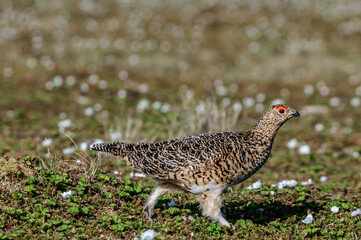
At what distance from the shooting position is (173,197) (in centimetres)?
699

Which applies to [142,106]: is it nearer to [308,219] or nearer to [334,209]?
[334,209]

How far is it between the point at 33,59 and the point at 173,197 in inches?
456

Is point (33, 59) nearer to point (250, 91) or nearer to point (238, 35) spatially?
point (250, 91)

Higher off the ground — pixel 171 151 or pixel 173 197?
pixel 171 151

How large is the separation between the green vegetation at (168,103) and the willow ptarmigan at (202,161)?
421 mm

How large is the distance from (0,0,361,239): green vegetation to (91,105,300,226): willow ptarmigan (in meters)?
0.42

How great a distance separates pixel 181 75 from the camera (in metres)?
16.6

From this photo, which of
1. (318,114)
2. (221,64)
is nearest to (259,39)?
(221,64)

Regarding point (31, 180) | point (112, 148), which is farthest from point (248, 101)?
point (31, 180)

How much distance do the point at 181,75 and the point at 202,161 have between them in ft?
36.2

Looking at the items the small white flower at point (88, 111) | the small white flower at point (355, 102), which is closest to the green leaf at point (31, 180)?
the small white flower at point (88, 111)

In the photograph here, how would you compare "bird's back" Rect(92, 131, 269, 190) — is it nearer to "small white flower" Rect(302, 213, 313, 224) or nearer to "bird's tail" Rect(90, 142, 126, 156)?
"bird's tail" Rect(90, 142, 126, 156)

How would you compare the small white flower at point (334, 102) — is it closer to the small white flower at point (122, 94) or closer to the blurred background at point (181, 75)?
the blurred background at point (181, 75)

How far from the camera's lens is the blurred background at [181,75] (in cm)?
1038
